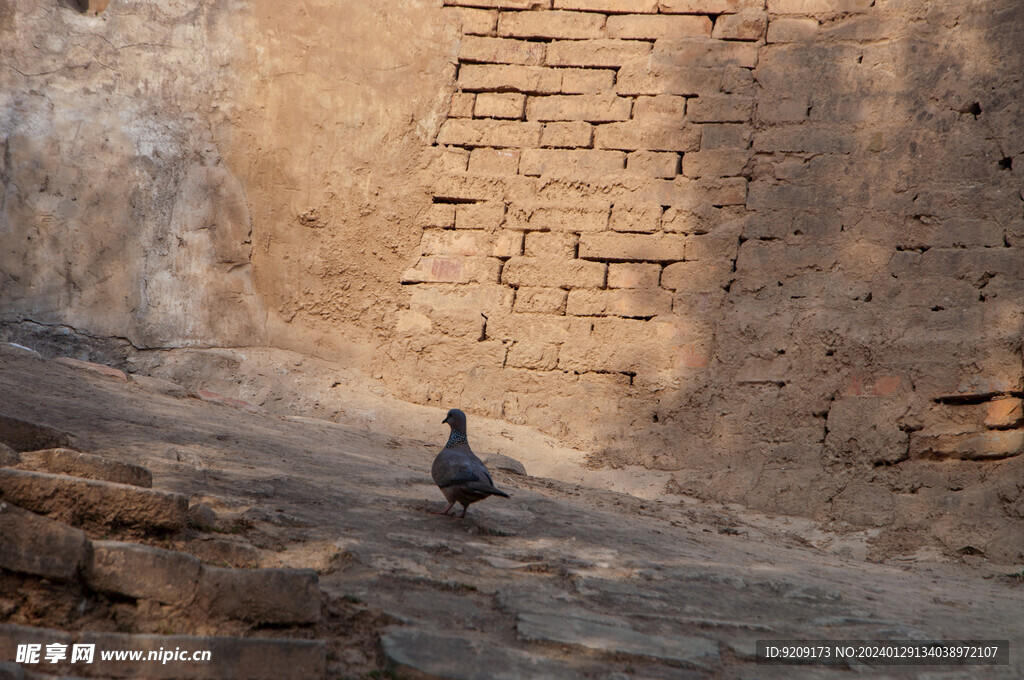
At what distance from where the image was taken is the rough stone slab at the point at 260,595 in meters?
2.36

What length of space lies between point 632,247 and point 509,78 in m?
1.38

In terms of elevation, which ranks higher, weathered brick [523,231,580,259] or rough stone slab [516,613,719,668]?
weathered brick [523,231,580,259]

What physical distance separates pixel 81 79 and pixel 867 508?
17.6ft

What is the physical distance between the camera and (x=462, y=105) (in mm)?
6035

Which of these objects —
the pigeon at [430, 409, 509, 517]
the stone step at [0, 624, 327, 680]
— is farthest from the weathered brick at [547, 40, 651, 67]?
the stone step at [0, 624, 327, 680]

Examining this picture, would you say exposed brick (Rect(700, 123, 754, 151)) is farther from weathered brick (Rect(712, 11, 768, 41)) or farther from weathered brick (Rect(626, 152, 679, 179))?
weathered brick (Rect(712, 11, 768, 41))

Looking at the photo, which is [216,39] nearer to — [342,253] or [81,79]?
[81,79]

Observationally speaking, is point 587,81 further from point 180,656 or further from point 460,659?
point 180,656

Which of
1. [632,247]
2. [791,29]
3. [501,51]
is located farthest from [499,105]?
[791,29]

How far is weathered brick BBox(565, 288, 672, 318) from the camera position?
5625mm

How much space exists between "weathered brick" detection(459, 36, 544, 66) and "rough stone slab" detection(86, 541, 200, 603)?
444 cm

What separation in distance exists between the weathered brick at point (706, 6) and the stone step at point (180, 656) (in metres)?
4.89

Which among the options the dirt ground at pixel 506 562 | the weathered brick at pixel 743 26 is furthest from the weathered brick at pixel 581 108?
the dirt ground at pixel 506 562

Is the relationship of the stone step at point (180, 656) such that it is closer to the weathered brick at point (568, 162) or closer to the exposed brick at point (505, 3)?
the weathered brick at point (568, 162)
